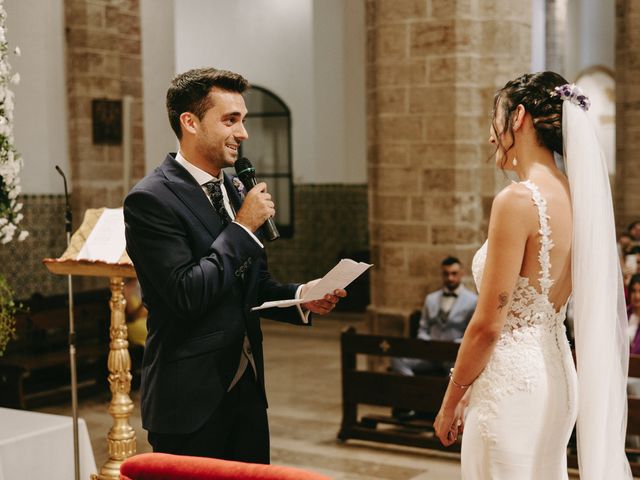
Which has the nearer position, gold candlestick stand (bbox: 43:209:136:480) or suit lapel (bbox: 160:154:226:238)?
suit lapel (bbox: 160:154:226:238)

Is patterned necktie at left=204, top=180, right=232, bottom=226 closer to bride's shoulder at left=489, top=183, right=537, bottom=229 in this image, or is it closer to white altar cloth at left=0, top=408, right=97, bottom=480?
bride's shoulder at left=489, top=183, right=537, bottom=229

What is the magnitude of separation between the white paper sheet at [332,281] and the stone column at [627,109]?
11412 mm

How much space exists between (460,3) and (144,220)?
17.1ft

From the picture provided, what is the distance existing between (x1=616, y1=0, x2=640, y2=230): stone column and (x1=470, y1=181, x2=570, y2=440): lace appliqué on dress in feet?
36.4

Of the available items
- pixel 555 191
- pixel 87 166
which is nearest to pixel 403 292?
pixel 87 166

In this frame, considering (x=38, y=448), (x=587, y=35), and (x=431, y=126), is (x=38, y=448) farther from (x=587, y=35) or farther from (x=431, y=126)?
(x=587, y=35)

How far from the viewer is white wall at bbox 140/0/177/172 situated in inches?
394

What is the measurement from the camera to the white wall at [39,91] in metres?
8.86

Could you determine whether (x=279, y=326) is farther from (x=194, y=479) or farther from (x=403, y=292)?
(x=194, y=479)

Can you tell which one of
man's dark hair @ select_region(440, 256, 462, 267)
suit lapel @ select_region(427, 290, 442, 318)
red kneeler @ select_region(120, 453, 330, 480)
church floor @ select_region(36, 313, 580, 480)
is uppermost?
man's dark hair @ select_region(440, 256, 462, 267)

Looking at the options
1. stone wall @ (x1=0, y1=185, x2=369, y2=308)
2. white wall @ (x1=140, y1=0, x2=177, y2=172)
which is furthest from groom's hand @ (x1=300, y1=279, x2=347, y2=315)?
stone wall @ (x1=0, y1=185, x2=369, y2=308)

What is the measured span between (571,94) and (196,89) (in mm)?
1038

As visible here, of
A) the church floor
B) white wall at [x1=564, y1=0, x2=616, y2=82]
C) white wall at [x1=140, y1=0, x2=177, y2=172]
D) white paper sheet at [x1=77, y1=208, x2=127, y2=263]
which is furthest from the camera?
white wall at [x1=564, y1=0, x2=616, y2=82]

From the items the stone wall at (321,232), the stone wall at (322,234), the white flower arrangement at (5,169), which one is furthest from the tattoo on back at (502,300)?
the stone wall at (321,232)
